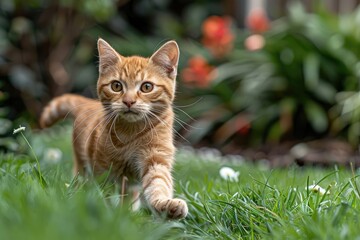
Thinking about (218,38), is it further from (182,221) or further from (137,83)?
(182,221)

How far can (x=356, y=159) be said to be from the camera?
20.4 feet

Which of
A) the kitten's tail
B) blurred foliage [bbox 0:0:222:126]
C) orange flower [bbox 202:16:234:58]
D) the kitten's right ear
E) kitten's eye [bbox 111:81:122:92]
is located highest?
the kitten's right ear

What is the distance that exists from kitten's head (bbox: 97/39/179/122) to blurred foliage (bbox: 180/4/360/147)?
3.99m

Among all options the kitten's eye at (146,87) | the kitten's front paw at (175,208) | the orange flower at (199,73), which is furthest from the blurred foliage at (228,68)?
the kitten's front paw at (175,208)

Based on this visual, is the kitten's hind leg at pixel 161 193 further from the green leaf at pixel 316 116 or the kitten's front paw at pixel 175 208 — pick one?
the green leaf at pixel 316 116

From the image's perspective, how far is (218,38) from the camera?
8203mm

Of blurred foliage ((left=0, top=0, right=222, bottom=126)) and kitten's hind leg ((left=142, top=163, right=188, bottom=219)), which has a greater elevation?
kitten's hind leg ((left=142, top=163, right=188, bottom=219))

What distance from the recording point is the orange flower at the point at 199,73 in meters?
7.91

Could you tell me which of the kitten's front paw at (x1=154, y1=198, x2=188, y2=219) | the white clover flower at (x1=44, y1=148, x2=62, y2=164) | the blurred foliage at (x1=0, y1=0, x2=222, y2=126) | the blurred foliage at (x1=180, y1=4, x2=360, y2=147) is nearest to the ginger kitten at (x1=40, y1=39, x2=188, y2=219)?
the kitten's front paw at (x1=154, y1=198, x2=188, y2=219)

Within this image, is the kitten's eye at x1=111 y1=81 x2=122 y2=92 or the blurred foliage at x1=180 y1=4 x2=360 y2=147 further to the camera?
the blurred foliage at x1=180 y1=4 x2=360 y2=147

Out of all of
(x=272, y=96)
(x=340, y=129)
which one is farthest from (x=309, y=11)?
(x=340, y=129)

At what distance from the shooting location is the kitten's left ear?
3.43m

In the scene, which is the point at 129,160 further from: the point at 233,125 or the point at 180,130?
the point at 180,130

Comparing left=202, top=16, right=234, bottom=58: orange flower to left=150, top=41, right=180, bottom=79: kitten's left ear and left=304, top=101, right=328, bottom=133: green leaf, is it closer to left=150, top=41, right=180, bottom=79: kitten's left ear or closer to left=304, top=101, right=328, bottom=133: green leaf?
left=304, top=101, right=328, bottom=133: green leaf
